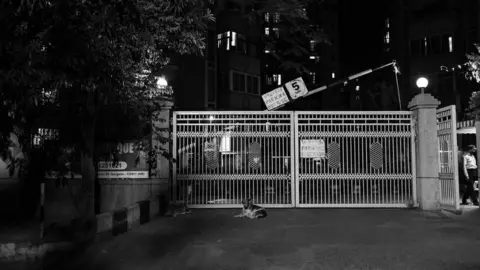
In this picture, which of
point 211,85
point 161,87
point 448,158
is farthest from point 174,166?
point 211,85

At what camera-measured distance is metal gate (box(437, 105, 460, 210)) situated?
12.3 m

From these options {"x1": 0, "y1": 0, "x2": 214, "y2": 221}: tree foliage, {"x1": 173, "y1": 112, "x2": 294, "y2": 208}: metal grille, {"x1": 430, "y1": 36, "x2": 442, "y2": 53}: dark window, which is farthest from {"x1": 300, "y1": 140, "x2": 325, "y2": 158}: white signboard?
{"x1": 430, "y1": 36, "x2": 442, "y2": 53}: dark window

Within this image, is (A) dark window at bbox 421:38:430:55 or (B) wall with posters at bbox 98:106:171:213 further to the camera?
(A) dark window at bbox 421:38:430:55

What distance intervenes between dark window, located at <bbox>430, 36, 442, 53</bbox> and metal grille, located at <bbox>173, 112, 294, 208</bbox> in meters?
26.1

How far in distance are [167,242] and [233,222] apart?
8.42ft

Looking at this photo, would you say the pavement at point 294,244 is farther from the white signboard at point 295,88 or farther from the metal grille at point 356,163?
the white signboard at point 295,88

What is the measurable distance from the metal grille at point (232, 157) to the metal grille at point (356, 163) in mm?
503

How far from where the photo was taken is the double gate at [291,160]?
43.4 ft

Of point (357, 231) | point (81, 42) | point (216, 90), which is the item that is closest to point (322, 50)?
point (216, 90)

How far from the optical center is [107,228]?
929cm

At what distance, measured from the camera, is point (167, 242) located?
29.1 ft

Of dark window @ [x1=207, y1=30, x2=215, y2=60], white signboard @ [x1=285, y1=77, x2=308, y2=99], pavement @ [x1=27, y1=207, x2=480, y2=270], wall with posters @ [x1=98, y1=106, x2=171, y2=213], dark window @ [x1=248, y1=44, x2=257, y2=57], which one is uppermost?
dark window @ [x1=248, y1=44, x2=257, y2=57]

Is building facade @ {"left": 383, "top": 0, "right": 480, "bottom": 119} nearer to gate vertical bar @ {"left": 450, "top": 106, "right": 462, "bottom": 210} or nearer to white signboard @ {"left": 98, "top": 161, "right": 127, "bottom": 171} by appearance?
gate vertical bar @ {"left": 450, "top": 106, "right": 462, "bottom": 210}

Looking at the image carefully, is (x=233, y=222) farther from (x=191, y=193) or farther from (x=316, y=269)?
(x=316, y=269)
